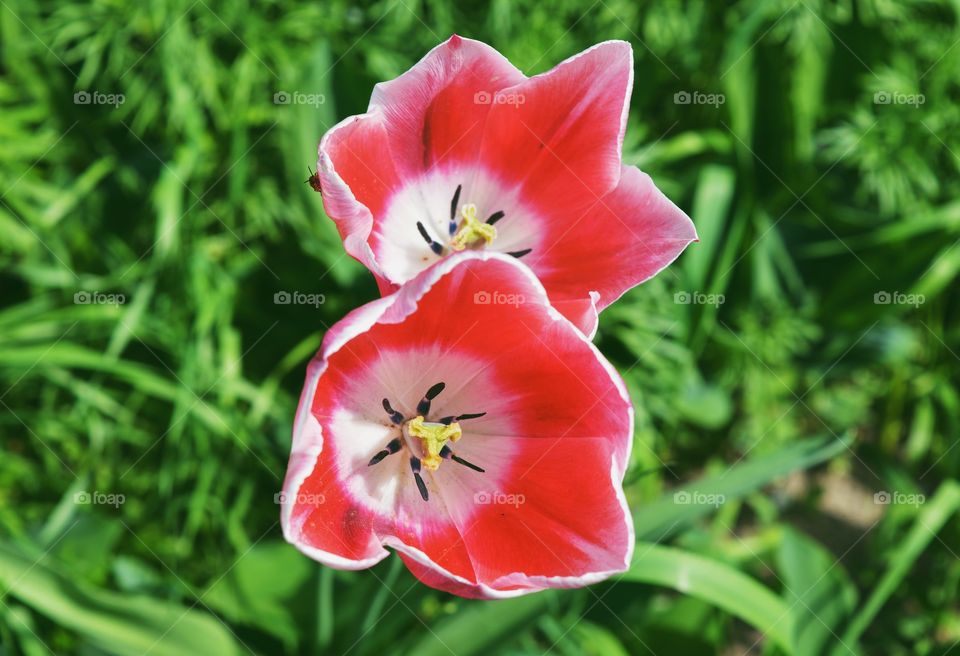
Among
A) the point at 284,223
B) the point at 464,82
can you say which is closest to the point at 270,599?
the point at 284,223

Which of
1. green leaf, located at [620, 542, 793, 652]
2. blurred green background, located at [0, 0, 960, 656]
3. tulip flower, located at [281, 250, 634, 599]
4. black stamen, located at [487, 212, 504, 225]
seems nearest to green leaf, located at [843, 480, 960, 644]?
blurred green background, located at [0, 0, 960, 656]

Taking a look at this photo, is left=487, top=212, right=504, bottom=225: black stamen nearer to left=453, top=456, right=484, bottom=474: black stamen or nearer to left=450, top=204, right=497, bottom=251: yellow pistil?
left=450, top=204, right=497, bottom=251: yellow pistil

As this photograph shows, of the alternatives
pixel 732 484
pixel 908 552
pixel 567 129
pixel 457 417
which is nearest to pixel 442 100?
pixel 567 129

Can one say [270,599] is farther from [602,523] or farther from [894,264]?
[894,264]

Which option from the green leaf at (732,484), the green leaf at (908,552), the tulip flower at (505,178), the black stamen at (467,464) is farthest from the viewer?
the green leaf at (908,552)

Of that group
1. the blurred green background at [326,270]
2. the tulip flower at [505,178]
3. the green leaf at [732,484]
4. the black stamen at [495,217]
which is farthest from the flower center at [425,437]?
the blurred green background at [326,270]

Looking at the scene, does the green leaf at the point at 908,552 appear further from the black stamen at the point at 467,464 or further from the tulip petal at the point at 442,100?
the tulip petal at the point at 442,100
